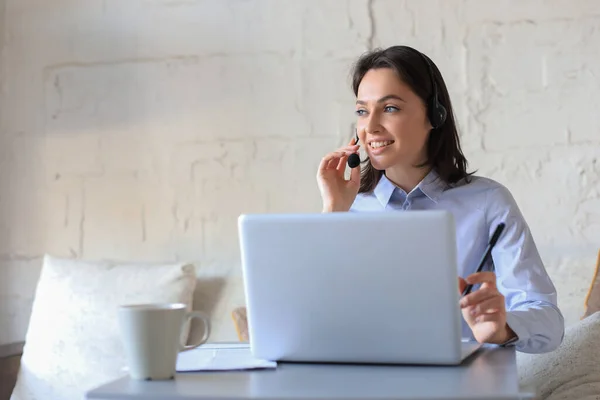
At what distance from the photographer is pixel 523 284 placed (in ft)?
4.76

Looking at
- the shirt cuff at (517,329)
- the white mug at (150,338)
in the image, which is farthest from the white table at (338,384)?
the shirt cuff at (517,329)

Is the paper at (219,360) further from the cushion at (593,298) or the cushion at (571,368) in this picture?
the cushion at (593,298)

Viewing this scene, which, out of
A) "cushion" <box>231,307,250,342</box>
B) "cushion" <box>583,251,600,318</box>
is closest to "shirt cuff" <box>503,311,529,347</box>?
"cushion" <box>583,251,600,318</box>

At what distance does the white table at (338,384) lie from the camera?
0.86 metres

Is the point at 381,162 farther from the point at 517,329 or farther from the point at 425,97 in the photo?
the point at 517,329

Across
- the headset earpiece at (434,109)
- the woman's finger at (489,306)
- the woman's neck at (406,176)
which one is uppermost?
the headset earpiece at (434,109)

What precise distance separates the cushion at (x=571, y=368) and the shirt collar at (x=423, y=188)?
0.39 meters

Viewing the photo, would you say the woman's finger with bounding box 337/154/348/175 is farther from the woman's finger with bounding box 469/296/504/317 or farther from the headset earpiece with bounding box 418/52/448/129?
the woman's finger with bounding box 469/296/504/317

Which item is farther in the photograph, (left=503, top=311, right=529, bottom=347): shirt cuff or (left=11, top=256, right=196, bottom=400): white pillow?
(left=11, top=256, right=196, bottom=400): white pillow

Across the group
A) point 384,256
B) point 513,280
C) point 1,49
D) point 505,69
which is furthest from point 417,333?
point 1,49

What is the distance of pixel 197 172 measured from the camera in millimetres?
2416

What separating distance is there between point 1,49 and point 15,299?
0.79m

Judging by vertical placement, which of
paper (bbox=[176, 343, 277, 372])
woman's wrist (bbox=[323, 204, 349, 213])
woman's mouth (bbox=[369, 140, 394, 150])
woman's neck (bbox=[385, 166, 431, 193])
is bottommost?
paper (bbox=[176, 343, 277, 372])

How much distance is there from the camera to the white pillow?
6.83ft
